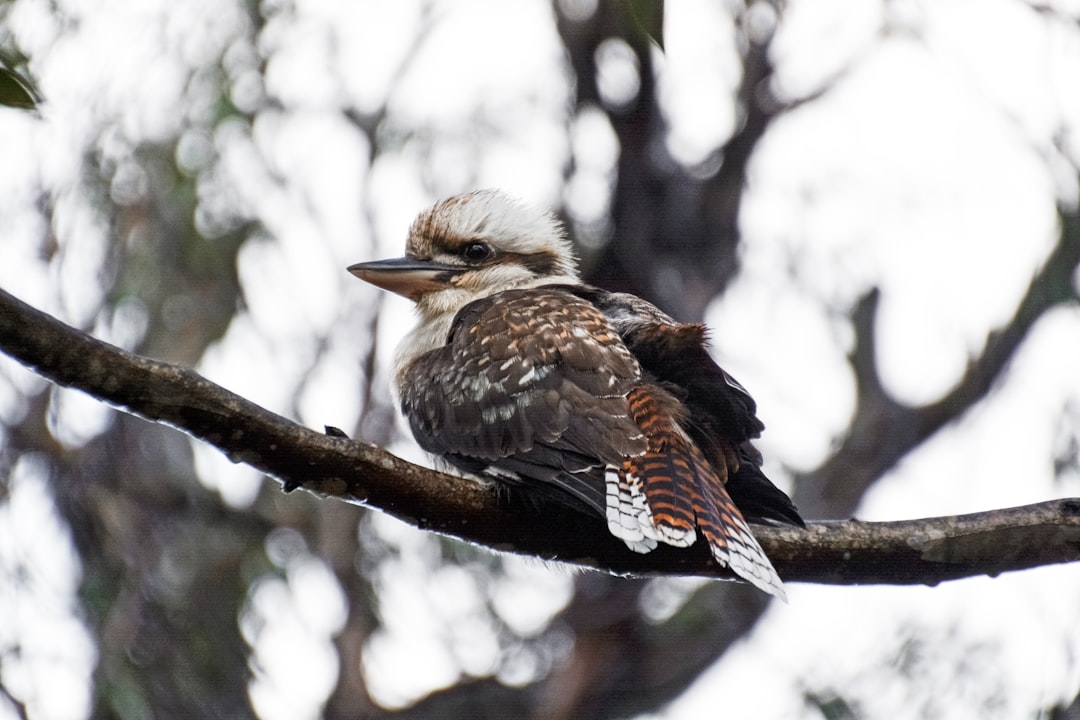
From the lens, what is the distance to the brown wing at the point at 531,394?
2.28 meters

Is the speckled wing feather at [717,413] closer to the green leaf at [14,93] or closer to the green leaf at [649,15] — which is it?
the green leaf at [649,15]

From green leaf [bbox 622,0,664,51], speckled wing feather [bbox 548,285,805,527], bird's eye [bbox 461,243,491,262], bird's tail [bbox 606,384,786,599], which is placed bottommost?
bird's eye [bbox 461,243,491,262]

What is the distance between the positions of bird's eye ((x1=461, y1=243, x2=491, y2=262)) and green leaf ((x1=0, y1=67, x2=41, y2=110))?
2205mm

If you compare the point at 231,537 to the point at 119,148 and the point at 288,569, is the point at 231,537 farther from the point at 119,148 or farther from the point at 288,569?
the point at 119,148

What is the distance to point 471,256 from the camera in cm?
350

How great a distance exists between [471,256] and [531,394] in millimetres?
1137

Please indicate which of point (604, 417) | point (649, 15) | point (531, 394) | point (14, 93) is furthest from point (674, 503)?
point (14, 93)

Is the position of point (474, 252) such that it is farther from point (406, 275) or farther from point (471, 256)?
point (406, 275)

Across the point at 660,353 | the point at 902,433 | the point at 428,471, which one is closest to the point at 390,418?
the point at 902,433

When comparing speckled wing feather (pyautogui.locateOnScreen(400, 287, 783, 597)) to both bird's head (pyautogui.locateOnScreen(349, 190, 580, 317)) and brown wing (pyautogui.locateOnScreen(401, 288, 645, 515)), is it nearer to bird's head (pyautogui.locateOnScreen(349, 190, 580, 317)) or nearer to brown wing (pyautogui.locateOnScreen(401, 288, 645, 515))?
brown wing (pyautogui.locateOnScreen(401, 288, 645, 515))

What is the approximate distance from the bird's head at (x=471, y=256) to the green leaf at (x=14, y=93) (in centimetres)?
201

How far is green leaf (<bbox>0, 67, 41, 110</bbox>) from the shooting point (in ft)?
4.24

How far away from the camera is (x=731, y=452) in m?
2.44

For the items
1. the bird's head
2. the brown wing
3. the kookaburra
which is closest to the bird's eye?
the bird's head
